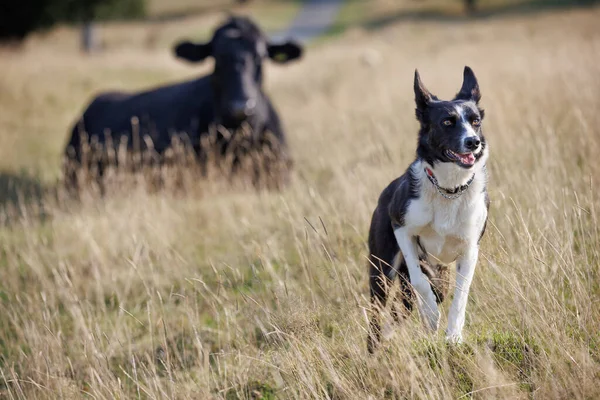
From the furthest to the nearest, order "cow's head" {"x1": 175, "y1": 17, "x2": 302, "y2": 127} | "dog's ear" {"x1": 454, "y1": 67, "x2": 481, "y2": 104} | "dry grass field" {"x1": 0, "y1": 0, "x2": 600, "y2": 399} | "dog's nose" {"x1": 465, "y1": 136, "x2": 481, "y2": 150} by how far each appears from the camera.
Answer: "cow's head" {"x1": 175, "y1": 17, "x2": 302, "y2": 127} → "dog's ear" {"x1": 454, "y1": 67, "x2": 481, "y2": 104} → "dog's nose" {"x1": 465, "y1": 136, "x2": 481, "y2": 150} → "dry grass field" {"x1": 0, "y1": 0, "x2": 600, "y2": 399}

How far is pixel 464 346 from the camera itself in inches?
143

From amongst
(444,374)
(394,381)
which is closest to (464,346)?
(444,374)

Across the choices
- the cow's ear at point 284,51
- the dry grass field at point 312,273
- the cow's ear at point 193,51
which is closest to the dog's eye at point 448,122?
the dry grass field at point 312,273

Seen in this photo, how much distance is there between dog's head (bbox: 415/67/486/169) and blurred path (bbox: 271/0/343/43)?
123 feet

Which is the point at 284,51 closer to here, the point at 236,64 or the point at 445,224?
the point at 236,64

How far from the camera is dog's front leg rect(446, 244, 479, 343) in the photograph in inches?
144

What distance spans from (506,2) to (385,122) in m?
46.1

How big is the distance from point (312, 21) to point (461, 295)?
169 feet

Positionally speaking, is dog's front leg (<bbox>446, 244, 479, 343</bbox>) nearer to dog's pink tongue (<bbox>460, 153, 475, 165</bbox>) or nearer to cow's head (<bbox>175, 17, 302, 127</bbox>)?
dog's pink tongue (<bbox>460, 153, 475, 165</bbox>)

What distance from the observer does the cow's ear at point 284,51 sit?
33.8 ft

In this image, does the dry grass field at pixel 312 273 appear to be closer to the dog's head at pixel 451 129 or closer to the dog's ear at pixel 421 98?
the dog's head at pixel 451 129

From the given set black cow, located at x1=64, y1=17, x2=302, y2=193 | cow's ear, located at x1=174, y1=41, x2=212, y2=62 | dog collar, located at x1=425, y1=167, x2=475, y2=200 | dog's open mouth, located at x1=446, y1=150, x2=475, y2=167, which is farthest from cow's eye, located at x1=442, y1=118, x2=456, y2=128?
cow's ear, located at x1=174, y1=41, x2=212, y2=62

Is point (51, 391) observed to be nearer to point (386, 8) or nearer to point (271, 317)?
point (271, 317)

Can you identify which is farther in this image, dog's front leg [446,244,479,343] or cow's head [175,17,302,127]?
cow's head [175,17,302,127]
